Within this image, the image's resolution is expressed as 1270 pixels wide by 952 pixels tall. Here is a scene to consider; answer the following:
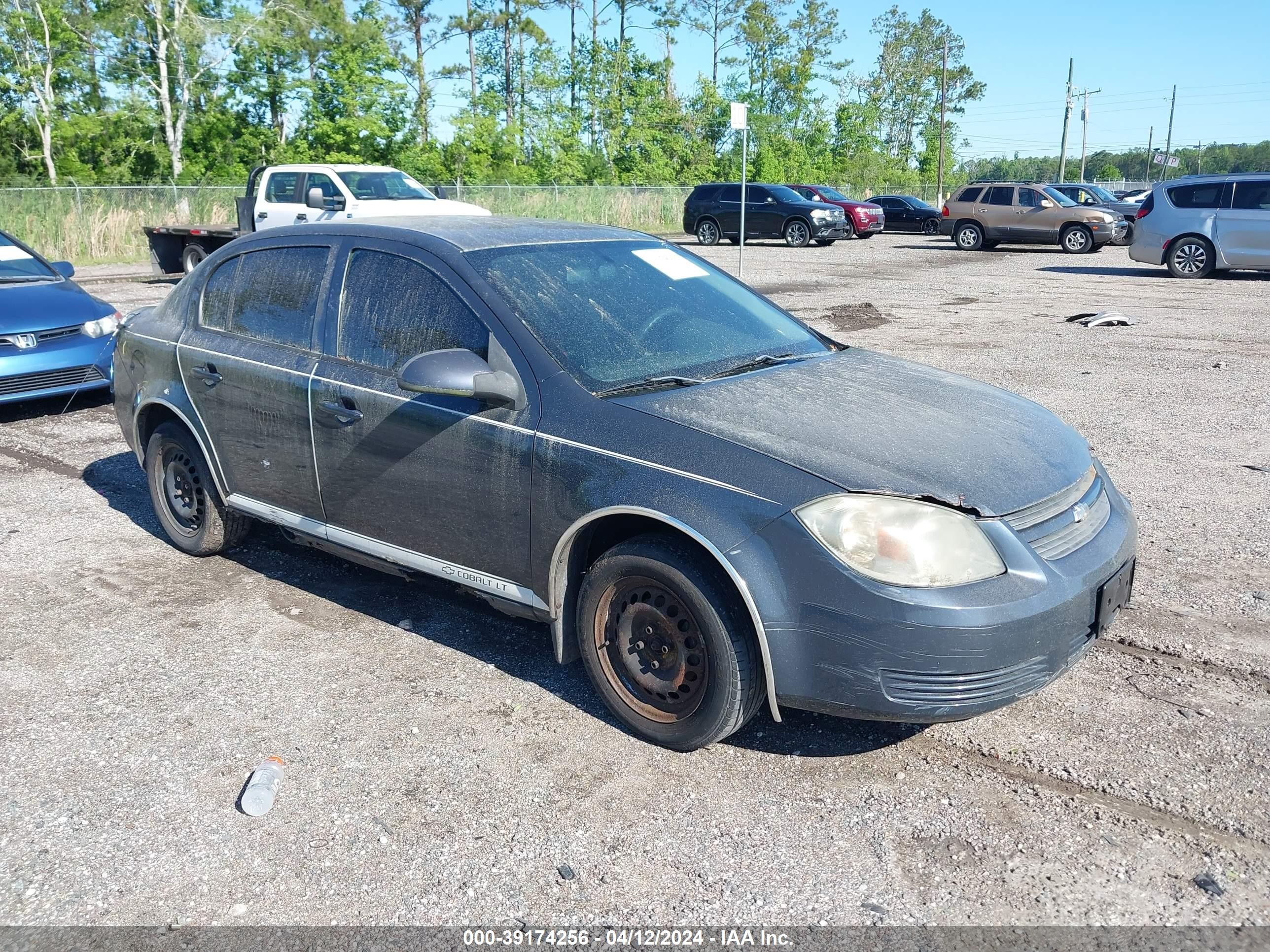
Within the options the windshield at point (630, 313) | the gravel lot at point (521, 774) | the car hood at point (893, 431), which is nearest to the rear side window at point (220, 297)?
the gravel lot at point (521, 774)

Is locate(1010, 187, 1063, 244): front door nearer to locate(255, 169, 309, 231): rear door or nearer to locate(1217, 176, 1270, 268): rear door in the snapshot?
locate(1217, 176, 1270, 268): rear door

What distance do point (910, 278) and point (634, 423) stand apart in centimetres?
1850

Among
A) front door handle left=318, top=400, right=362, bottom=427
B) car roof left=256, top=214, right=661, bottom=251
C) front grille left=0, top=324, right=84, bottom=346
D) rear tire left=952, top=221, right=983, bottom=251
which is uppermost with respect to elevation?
car roof left=256, top=214, right=661, bottom=251

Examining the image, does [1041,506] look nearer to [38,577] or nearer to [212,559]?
[212,559]

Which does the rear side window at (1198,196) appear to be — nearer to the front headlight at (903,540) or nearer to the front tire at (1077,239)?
the front tire at (1077,239)

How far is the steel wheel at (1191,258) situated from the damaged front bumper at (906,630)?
62.4ft

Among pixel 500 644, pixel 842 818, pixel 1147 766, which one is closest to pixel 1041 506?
pixel 1147 766

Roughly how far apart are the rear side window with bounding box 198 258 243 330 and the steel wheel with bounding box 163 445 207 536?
2.22 ft

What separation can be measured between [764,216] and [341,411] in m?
27.5

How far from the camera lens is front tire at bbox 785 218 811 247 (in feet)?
98.3

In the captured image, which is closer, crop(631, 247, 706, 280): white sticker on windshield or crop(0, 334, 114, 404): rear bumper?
crop(631, 247, 706, 280): white sticker on windshield

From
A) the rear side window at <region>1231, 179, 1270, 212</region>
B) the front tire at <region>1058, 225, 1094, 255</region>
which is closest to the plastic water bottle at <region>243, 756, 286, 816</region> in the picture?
the rear side window at <region>1231, 179, 1270, 212</region>

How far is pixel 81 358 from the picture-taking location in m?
8.48

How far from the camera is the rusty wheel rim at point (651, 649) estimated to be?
11.0 feet
